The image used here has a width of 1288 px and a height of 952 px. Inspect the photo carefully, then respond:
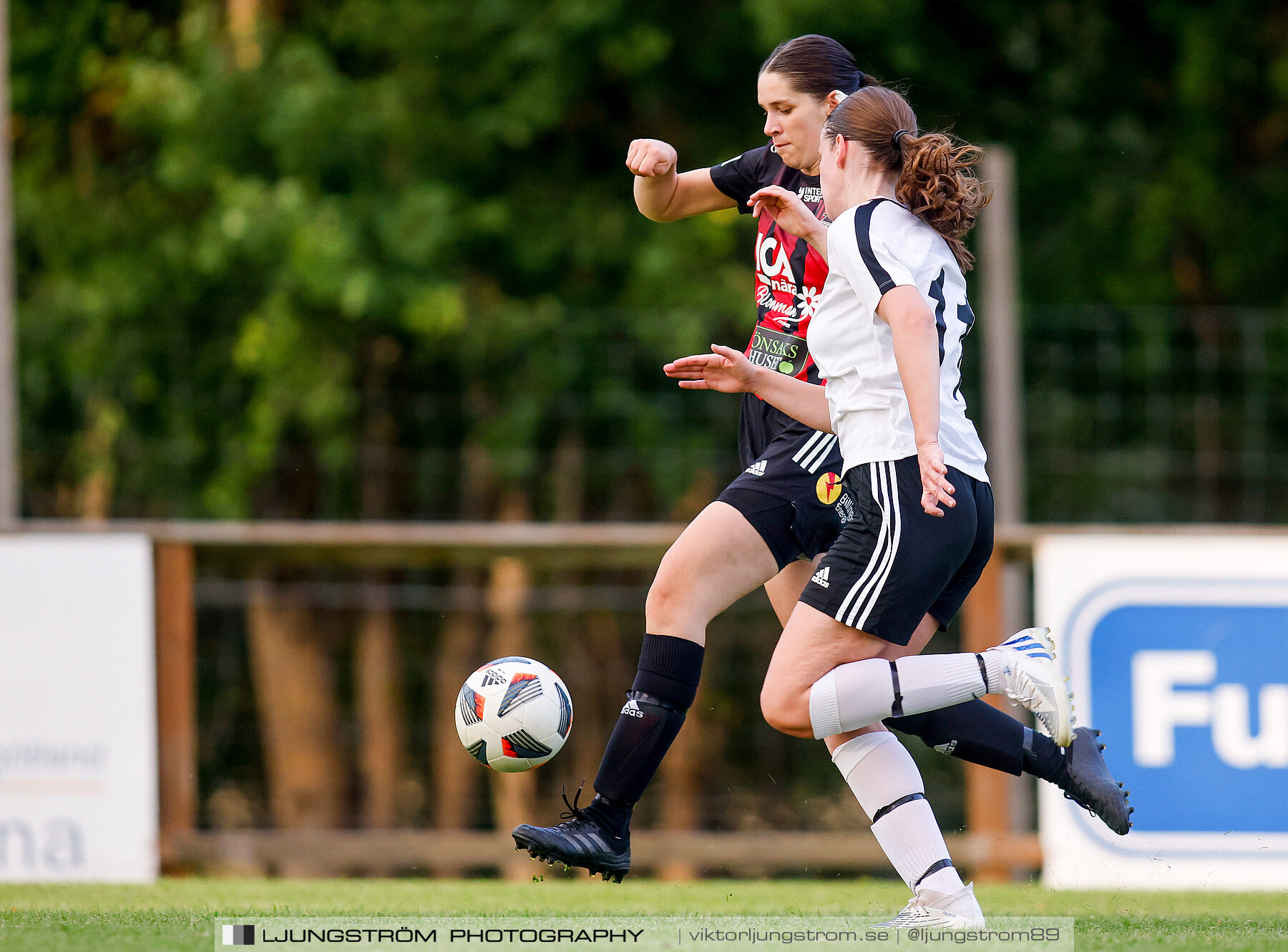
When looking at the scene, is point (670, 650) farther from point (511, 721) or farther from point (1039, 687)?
point (1039, 687)

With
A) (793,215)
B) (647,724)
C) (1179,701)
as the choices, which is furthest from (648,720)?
(1179,701)

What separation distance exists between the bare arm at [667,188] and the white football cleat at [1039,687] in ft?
4.95

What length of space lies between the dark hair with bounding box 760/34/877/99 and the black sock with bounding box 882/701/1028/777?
1.58 metres

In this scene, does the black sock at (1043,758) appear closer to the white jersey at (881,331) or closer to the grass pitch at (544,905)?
the grass pitch at (544,905)

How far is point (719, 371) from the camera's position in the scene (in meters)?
3.85

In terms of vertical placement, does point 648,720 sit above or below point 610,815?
above

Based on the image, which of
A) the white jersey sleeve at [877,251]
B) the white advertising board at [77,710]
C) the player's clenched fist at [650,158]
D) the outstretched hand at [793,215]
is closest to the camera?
the white jersey sleeve at [877,251]

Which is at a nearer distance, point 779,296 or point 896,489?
point 896,489

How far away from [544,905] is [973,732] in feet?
4.83

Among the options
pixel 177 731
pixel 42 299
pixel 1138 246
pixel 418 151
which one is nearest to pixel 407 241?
pixel 418 151

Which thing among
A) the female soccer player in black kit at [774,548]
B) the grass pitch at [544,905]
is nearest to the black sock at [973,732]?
the female soccer player in black kit at [774,548]

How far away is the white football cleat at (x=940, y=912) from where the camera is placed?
3.59 metres

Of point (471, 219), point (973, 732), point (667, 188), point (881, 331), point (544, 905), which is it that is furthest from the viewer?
point (471, 219)

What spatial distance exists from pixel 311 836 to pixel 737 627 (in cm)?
299
